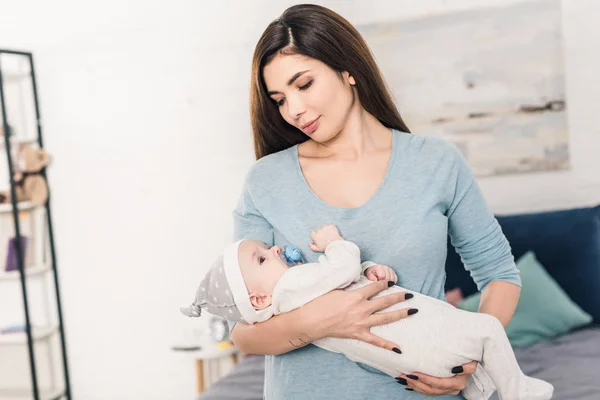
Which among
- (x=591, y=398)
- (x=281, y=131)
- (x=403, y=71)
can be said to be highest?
(x=403, y=71)

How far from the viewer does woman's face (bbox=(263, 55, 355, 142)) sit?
1.24 metres

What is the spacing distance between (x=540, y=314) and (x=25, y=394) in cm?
281

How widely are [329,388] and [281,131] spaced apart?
55 cm

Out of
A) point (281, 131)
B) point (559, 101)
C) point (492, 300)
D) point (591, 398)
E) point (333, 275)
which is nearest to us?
point (333, 275)

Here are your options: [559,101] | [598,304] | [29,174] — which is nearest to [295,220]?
[598,304]

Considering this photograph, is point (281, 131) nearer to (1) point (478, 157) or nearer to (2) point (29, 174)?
(1) point (478, 157)

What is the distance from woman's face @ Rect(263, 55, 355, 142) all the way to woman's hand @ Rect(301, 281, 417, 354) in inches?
13.0

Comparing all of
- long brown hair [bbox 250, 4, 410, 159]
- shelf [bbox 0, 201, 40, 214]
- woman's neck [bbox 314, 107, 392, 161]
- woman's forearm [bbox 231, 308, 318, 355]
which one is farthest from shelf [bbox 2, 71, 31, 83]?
woman's forearm [bbox 231, 308, 318, 355]

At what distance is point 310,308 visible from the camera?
114cm

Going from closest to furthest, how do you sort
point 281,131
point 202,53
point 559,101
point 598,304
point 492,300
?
point 492,300
point 281,131
point 598,304
point 559,101
point 202,53

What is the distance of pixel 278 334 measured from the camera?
1.15 m

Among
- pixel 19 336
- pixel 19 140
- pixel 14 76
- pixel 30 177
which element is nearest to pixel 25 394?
pixel 19 336

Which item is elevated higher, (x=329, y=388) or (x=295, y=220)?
(x=295, y=220)

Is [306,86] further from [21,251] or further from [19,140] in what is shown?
[19,140]
